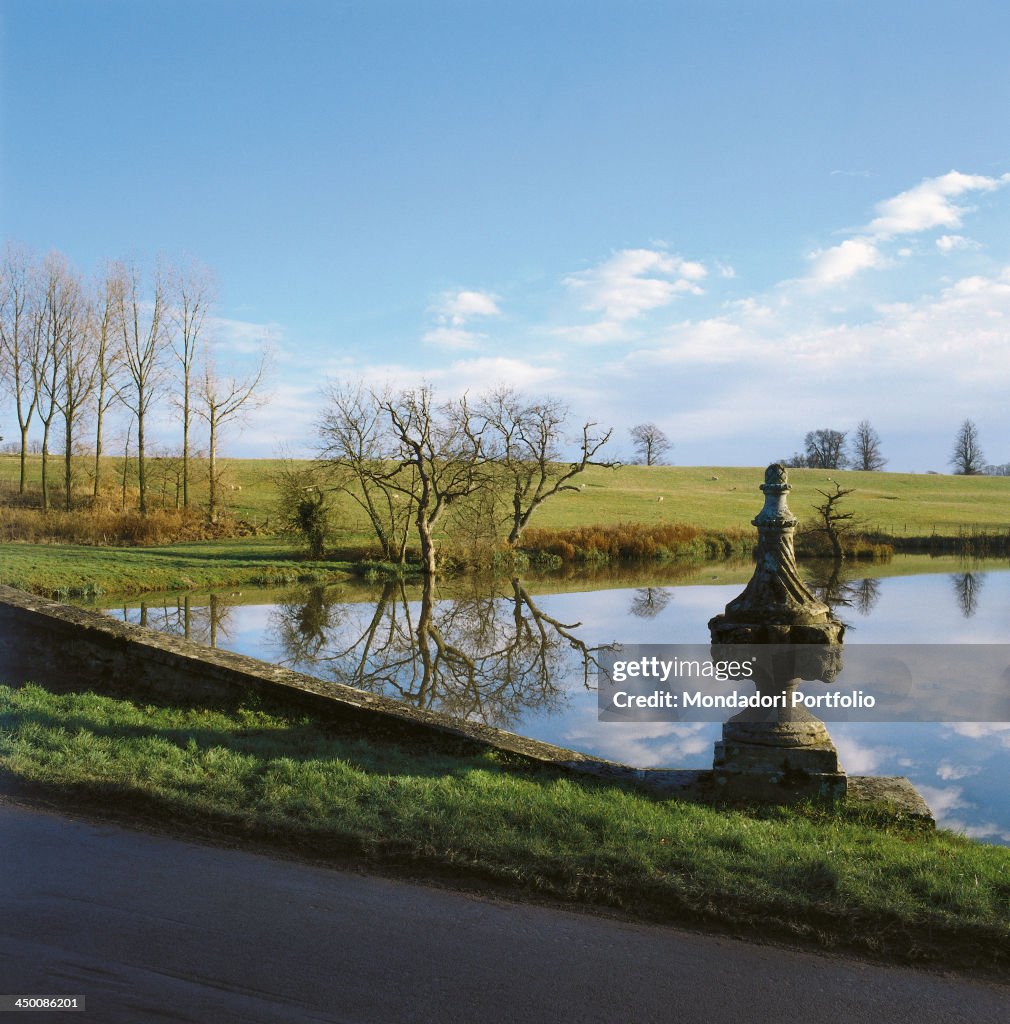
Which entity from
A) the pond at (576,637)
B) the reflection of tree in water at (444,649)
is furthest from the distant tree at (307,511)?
the reflection of tree in water at (444,649)

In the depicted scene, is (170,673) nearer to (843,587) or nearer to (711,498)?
(843,587)

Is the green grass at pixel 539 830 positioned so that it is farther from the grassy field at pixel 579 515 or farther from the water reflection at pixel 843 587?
the grassy field at pixel 579 515

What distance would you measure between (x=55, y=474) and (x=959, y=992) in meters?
62.8

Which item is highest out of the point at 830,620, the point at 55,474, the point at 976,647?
the point at 55,474

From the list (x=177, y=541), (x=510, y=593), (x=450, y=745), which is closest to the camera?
(x=450, y=745)

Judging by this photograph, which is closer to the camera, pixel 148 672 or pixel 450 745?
pixel 450 745

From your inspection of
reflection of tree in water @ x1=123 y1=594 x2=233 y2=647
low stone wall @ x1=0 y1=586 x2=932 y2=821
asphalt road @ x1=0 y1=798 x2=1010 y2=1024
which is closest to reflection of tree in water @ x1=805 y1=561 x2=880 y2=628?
reflection of tree in water @ x1=123 y1=594 x2=233 y2=647

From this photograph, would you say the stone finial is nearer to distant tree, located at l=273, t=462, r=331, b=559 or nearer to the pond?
the pond

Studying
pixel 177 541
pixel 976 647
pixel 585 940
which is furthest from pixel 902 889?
pixel 177 541

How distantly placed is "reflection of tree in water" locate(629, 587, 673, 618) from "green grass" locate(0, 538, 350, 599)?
11659 mm

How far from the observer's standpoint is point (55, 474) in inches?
2274

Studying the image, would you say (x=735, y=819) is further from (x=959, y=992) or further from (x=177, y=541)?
(x=177, y=541)

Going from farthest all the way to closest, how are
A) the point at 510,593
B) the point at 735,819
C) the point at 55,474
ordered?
the point at 55,474, the point at 510,593, the point at 735,819

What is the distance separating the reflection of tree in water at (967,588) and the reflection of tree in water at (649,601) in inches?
331
